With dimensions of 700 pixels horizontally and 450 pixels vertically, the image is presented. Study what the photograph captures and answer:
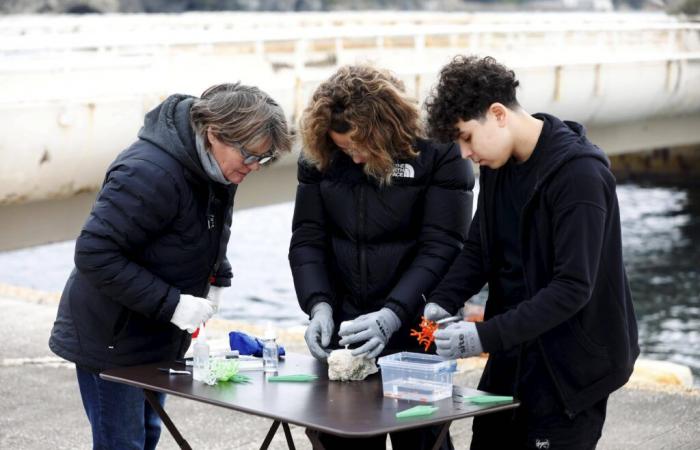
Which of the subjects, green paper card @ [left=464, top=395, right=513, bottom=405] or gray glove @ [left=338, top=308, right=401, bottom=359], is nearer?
green paper card @ [left=464, top=395, right=513, bottom=405]

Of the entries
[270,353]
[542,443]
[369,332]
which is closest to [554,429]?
[542,443]

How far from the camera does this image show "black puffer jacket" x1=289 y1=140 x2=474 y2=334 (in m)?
3.86

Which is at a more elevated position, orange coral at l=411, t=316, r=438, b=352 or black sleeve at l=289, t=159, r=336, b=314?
black sleeve at l=289, t=159, r=336, b=314

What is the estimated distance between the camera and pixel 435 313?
365 cm

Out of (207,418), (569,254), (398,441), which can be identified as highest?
(569,254)

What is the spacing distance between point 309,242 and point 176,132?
2.06ft

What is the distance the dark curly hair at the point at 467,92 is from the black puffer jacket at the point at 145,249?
2.83ft

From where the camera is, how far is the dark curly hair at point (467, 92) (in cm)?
328

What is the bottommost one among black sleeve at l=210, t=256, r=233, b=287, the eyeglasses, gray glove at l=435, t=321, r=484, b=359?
black sleeve at l=210, t=256, r=233, b=287

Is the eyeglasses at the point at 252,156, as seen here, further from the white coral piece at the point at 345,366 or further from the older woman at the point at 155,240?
the white coral piece at the point at 345,366

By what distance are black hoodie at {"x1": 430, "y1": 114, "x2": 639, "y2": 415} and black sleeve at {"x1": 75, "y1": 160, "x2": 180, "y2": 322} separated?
107cm

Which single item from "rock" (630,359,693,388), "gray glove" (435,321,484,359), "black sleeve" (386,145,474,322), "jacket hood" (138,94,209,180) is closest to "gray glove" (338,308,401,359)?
"black sleeve" (386,145,474,322)

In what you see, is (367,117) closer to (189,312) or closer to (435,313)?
(435,313)

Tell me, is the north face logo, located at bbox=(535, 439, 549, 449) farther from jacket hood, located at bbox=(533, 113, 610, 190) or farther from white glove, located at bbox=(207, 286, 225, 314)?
white glove, located at bbox=(207, 286, 225, 314)
